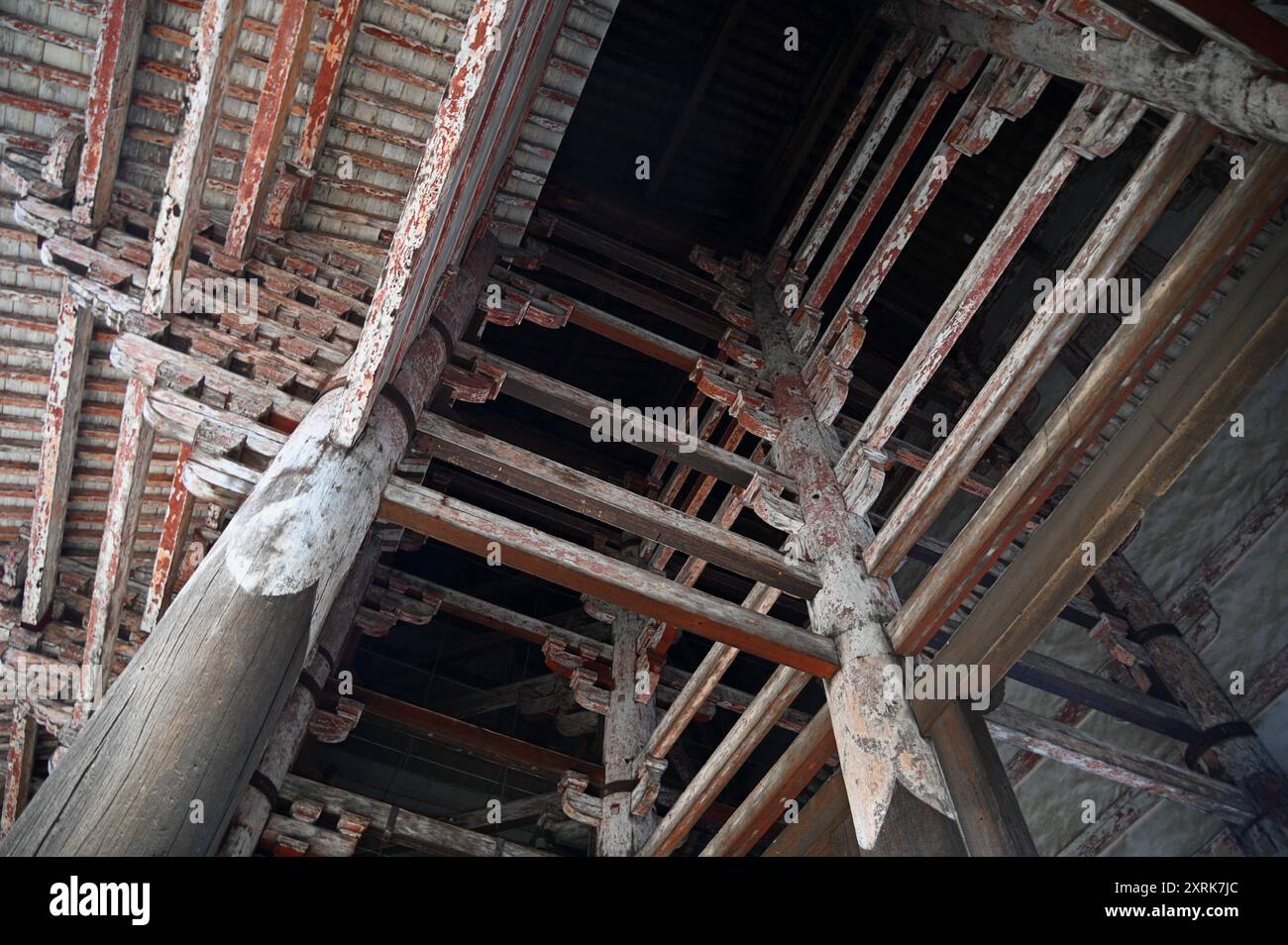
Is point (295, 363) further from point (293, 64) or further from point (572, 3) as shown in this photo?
point (572, 3)

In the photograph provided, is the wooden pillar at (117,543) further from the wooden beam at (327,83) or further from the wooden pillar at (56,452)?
the wooden beam at (327,83)

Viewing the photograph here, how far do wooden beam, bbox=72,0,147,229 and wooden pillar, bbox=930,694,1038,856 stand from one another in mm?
4390

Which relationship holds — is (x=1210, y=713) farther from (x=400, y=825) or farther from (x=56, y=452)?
(x=56, y=452)

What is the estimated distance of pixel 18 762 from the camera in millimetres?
5281

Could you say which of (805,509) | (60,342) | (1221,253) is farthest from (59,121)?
(1221,253)

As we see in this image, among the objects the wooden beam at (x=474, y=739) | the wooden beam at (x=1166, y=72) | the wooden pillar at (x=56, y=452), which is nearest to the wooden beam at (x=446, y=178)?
the wooden pillar at (x=56, y=452)

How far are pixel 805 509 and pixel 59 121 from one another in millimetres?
4121

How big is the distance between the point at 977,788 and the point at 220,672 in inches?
99.5

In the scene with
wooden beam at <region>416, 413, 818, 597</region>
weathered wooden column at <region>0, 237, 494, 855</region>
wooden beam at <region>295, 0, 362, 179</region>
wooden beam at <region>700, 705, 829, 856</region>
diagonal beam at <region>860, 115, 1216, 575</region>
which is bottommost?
wooden beam at <region>700, 705, 829, 856</region>

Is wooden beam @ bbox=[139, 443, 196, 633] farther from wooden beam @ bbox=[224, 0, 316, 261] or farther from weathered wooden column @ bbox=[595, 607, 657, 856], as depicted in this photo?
weathered wooden column @ bbox=[595, 607, 657, 856]

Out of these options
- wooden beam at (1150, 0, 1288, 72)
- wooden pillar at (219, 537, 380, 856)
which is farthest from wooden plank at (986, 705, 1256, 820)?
wooden pillar at (219, 537, 380, 856)

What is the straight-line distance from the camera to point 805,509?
14.5 feet

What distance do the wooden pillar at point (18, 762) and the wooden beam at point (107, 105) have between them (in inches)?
114

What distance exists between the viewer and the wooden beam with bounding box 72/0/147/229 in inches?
150
